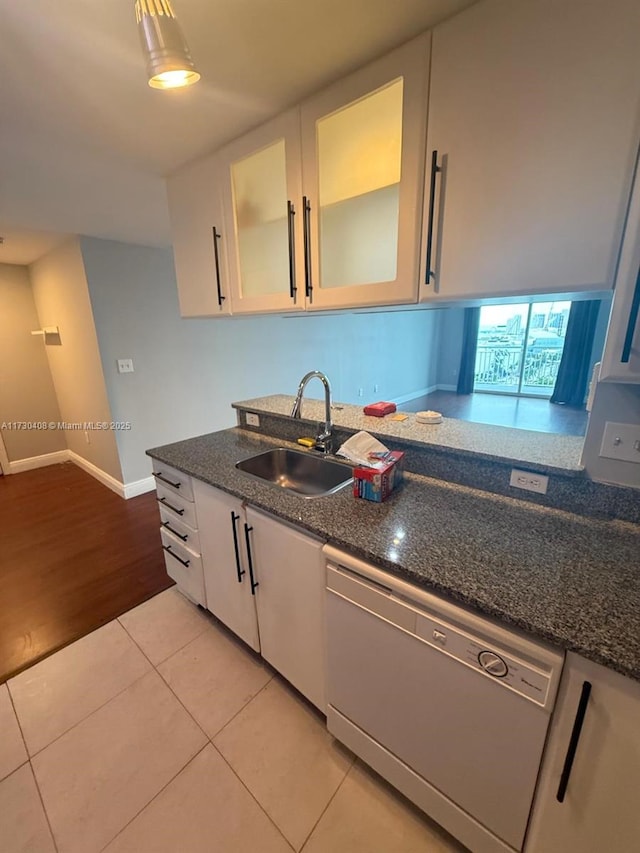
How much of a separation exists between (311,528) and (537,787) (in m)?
0.78

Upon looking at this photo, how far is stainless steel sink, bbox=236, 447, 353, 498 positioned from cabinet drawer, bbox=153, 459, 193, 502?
250 millimetres

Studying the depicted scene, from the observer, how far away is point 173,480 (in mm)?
1669

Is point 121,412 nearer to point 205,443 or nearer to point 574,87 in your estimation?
point 205,443

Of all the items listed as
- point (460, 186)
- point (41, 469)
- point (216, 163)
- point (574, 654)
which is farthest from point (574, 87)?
point (41, 469)

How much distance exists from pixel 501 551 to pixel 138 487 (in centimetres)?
321

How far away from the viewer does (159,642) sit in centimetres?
172

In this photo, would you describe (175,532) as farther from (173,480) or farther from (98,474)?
(98,474)

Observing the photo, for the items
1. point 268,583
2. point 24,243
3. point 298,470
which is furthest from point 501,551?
point 24,243

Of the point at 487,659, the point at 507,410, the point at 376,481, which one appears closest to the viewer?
the point at 487,659

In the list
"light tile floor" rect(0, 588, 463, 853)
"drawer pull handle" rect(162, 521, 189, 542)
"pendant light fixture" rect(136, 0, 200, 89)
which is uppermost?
"pendant light fixture" rect(136, 0, 200, 89)

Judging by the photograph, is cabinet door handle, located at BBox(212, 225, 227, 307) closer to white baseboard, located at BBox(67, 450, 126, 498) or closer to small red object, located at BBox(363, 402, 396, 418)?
small red object, located at BBox(363, 402, 396, 418)

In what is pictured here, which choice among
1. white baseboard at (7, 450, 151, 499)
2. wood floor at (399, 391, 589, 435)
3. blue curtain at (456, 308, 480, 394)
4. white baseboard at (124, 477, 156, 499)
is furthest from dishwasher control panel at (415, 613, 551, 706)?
blue curtain at (456, 308, 480, 394)

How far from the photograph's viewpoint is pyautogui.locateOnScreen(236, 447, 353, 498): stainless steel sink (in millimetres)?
1618

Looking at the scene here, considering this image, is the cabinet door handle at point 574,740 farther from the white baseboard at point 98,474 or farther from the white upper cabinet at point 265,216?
the white baseboard at point 98,474
